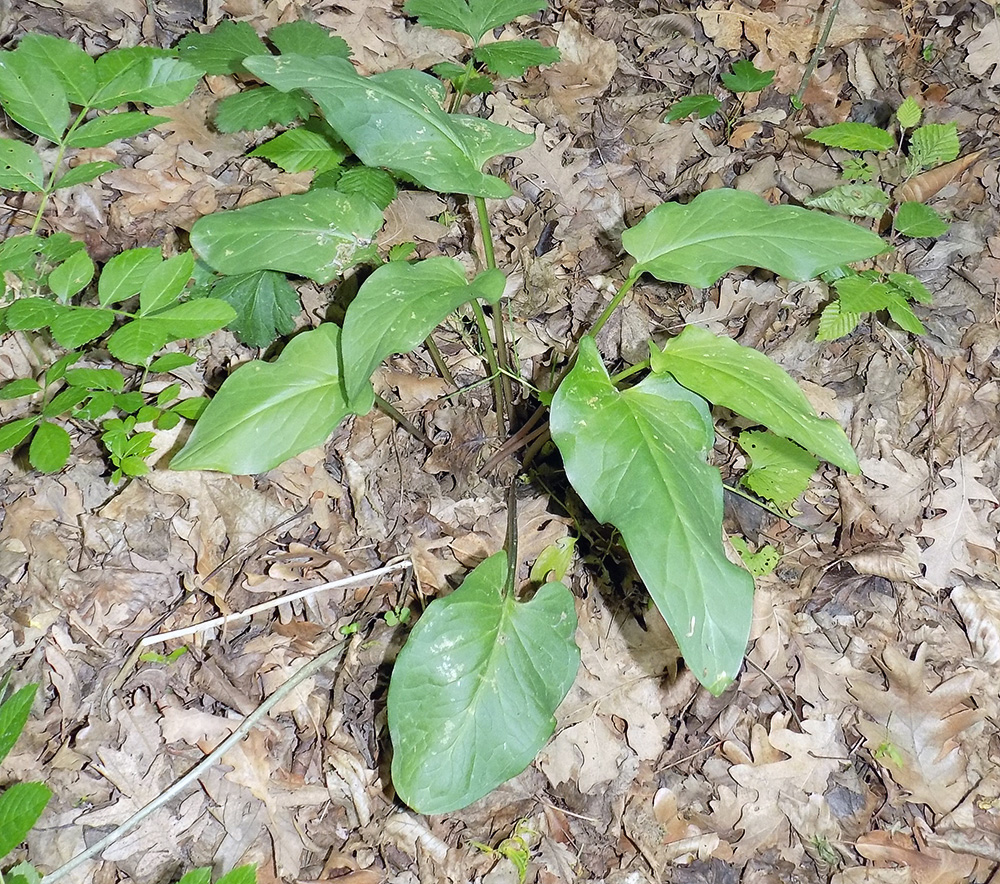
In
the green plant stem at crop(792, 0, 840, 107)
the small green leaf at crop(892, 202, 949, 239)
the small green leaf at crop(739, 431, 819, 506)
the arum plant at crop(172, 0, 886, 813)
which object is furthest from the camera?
the green plant stem at crop(792, 0, 840, 107)

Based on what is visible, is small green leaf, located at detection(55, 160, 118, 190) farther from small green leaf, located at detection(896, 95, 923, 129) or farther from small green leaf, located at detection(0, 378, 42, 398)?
small green leaf, located at detection(896, 95, 923, 129)

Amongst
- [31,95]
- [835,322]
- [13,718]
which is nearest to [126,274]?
[31,95]

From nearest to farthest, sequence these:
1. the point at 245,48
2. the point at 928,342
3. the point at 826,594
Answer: the point at 826,594 → the point at 245,48 → the point at 928,342

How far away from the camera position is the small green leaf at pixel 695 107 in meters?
2.66

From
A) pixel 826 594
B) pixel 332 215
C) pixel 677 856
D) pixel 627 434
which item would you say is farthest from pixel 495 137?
pixel 677 856

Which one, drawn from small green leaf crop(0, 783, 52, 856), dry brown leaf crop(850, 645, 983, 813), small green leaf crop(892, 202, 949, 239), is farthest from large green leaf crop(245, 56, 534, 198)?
dry brown leaf crop(850, 645, 983, 813)

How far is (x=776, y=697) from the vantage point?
187 centimetres

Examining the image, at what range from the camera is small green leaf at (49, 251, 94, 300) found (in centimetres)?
160

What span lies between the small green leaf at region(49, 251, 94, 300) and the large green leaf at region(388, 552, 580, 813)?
110cm

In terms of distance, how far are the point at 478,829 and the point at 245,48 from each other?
2264 mm

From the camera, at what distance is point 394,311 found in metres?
1.39

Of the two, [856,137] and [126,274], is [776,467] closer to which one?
[856,137]

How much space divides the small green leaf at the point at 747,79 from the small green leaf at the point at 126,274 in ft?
7.42

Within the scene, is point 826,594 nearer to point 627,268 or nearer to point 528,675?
point 528,675
